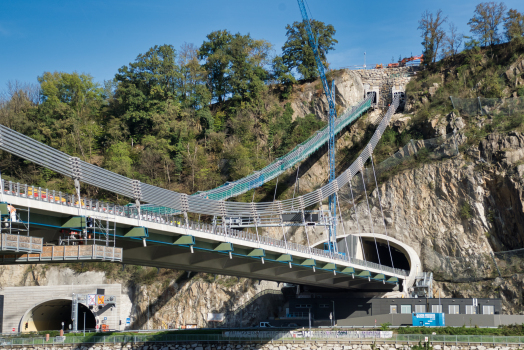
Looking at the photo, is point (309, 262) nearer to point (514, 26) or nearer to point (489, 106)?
point (489, 106)

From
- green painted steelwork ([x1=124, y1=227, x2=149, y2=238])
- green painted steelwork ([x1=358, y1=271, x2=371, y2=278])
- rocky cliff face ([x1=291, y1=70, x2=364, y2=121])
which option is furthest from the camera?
rocky cliff face ([x1=291, y1=70, x2=364, y2=121])

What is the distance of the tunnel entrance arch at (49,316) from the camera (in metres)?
64.9

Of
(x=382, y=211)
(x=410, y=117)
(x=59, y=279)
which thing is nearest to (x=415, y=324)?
(x=382, y=211)

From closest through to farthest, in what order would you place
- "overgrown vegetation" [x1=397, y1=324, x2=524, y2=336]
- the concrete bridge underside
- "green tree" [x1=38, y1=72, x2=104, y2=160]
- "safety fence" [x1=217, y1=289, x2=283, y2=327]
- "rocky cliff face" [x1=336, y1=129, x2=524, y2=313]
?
the concrete bridge underside < "overgrown vegetation" [x1=397, y1=324, x2=524, y2=336] < "rocky cliff face" [x1=336, y1=129, x2=524, y2=313] < "safety fence" [x1=217, y1=289, x2=283, y2=327] < "green tree" [x1=38, y1=72, x2=104, y2=160]

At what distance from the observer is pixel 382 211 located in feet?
242

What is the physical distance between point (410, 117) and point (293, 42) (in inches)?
942

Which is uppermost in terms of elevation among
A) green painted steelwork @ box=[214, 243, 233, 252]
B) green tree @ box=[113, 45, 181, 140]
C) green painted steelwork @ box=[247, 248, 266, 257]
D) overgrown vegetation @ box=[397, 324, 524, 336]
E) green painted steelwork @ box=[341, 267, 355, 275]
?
green tree @ box=[113, 45, 181, 140]

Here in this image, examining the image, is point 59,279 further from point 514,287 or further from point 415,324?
point 514,287

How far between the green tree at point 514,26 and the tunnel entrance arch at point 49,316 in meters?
70.3

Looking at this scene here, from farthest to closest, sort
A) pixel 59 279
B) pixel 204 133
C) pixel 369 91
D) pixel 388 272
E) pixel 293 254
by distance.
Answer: pixel 369 91, pixel 204 133, pixel 59 279, pixel 388 272, pixel 293 254

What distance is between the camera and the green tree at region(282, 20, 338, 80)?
95.7 m

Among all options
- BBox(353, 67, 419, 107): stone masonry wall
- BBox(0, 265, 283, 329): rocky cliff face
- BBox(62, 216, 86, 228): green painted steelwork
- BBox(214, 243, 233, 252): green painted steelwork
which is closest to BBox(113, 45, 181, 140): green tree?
BBox(0, 265, 283, 329): rocky cliff face

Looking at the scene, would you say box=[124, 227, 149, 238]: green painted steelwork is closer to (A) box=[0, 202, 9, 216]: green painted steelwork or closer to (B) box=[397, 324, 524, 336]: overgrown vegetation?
(A) box=[0, 202, 9, 216]: green painted steelwork

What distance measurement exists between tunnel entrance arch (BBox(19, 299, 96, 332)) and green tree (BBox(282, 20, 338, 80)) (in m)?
50.4
